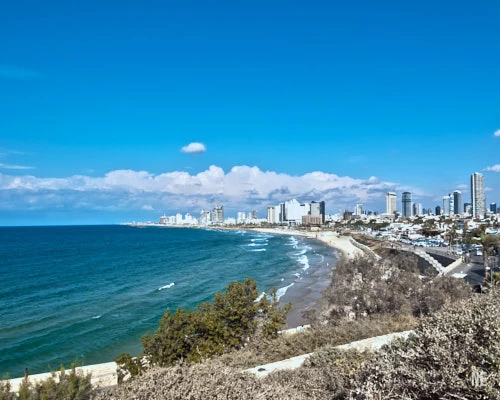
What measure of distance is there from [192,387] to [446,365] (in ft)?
9.33

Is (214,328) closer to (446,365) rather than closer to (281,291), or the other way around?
(446,365)

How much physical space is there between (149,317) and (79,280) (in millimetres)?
20945

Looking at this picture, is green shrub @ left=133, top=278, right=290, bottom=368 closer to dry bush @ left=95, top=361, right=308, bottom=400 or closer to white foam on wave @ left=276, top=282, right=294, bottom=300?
dry bush @ left=95, top=361, right=308, bottom=400

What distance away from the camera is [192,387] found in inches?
173

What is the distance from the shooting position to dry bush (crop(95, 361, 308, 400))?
14.0ft

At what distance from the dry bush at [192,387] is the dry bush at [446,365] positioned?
1.24 metres

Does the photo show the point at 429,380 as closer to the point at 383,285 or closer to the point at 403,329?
the point at 403,329

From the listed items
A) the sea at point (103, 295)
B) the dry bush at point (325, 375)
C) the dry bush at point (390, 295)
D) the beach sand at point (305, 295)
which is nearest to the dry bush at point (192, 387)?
the dry bush at point (325, 375)

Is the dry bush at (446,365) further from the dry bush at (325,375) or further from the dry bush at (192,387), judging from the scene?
the dry bush at (325,375)

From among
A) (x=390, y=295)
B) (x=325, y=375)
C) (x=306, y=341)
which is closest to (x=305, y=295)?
(x=390, y=295)

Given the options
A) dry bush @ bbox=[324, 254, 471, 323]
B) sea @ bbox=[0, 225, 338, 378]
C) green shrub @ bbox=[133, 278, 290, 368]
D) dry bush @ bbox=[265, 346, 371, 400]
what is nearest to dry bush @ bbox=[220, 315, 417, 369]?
green shrub @ bbox=[133, 278, 290, 368]

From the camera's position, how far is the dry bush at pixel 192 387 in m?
4.28

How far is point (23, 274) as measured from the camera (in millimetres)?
49469

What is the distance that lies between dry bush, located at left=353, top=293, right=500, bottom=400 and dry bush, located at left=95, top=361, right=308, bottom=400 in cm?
124
